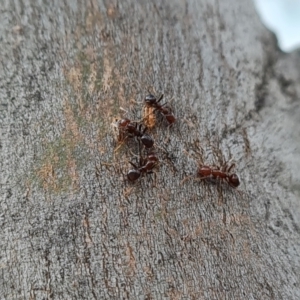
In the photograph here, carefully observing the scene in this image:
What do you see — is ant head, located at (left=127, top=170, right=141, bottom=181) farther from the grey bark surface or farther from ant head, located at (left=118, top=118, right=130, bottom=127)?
ant head, located at (left=118, top=118, right=130, bottom=127)

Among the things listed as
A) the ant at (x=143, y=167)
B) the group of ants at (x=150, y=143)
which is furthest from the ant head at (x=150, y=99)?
the ant at (x=143, y=167)

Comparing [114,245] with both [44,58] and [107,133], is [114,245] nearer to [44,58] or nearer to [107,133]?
[107,133]

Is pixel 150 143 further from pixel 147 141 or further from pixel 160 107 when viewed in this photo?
pixel 160 107

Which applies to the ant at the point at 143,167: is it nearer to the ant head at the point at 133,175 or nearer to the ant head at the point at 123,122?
the ant head at the point at 133,175

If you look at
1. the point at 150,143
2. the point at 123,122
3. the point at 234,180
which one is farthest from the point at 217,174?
the point at 123,122

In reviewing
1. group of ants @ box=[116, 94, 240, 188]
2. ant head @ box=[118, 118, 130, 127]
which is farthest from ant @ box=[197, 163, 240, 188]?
ant head @ box=[118, 118, 130, 127]

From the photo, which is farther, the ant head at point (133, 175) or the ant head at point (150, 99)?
the ant head at point (150, 99)
